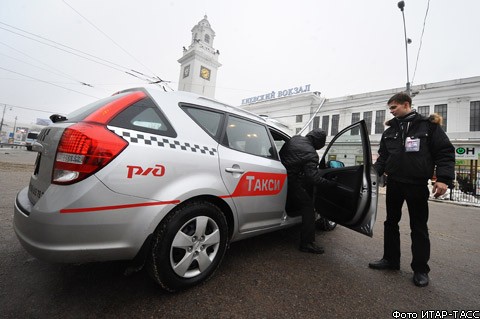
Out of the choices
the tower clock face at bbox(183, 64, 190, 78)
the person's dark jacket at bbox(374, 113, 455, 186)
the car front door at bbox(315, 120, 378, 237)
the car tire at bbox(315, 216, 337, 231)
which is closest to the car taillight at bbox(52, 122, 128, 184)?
the car front door at bbox(315, 120, 378, 237)

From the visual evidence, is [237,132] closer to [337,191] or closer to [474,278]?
[337,191]

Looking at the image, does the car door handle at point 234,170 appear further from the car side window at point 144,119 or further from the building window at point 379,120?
the building window at point 379,120

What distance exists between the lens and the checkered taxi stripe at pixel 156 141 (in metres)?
1.38

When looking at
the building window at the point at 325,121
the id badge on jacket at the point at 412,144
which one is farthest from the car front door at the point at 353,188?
the building window at the point at 325,121

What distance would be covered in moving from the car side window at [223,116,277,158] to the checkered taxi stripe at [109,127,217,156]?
0.35m

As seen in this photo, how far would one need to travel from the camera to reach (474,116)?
21.3 m

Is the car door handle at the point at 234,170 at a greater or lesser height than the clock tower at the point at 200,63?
lesser

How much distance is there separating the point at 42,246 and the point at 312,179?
2.26 metres

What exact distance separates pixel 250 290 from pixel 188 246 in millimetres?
626

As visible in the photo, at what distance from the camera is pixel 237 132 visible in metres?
2.20

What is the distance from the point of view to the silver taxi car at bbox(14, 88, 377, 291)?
4.13 feet

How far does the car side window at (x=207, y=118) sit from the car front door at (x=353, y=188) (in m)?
1.53

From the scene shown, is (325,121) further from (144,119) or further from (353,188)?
(144,119)

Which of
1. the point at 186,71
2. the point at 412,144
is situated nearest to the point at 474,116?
the point at 412,144
